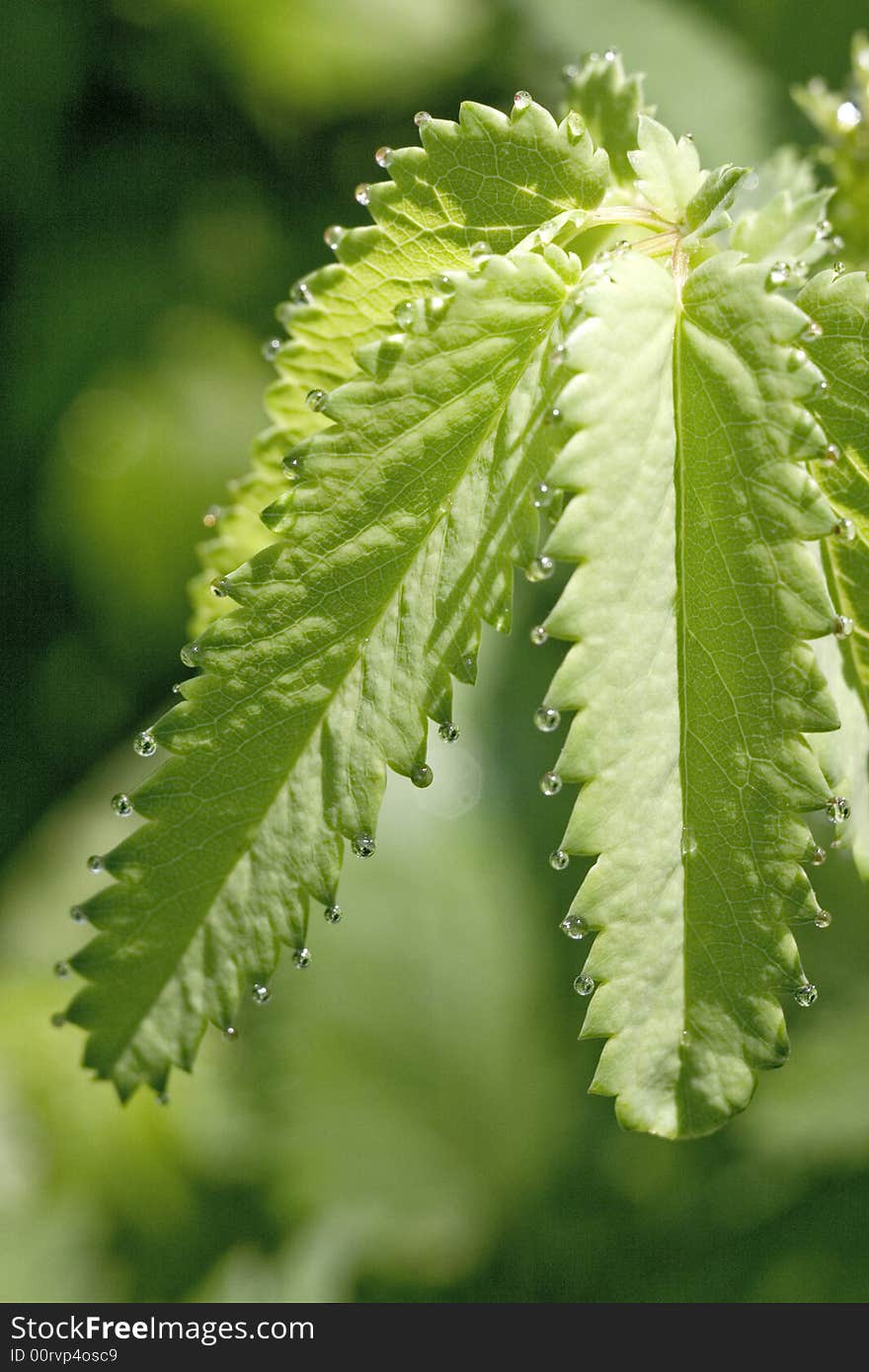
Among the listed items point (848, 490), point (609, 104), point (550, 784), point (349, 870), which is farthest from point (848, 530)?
point (349, 870)

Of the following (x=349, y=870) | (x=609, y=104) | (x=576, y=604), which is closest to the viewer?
(x=576, y=604)

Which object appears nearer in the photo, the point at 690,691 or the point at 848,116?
the point at 690,691

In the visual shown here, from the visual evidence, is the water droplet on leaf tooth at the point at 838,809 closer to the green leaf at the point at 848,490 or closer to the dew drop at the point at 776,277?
the green leaf at the point at 848,490

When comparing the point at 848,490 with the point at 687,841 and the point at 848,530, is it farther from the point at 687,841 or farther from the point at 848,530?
the point at 687,841

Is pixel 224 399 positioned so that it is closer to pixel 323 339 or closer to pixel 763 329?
pixel 323 339

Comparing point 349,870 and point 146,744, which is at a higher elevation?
point 146,744


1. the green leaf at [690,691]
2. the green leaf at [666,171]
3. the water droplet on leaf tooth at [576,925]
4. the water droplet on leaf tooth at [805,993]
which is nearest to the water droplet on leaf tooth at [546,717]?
the green leaf at [690,691]

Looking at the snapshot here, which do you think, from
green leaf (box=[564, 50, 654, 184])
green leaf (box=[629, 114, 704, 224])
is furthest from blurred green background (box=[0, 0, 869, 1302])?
green leaf (box=[629, 114, 704, 224])
